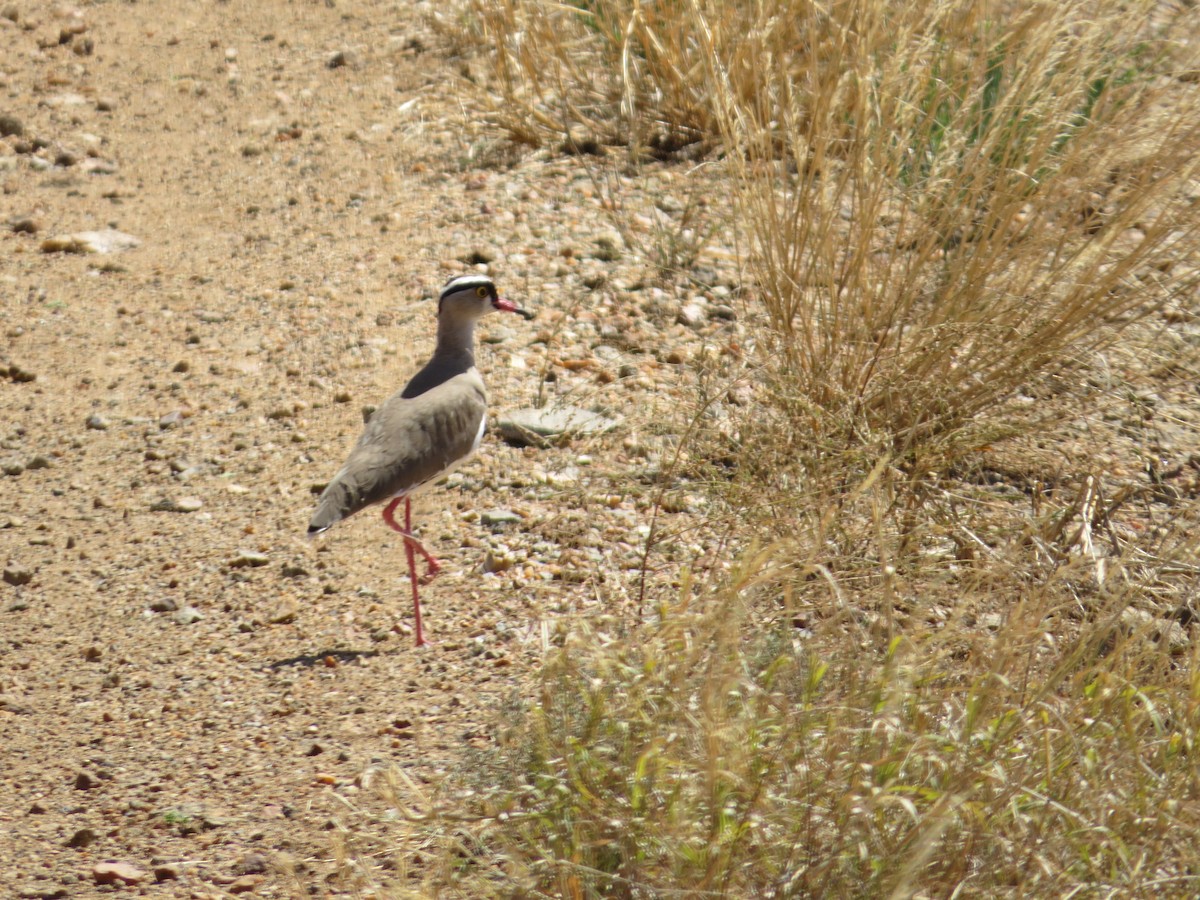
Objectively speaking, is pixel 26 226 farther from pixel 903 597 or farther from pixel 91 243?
pixel 903 597

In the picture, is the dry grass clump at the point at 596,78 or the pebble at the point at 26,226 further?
the pebble at the point at 26,226

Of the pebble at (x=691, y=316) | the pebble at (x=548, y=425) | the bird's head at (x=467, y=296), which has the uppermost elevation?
the bird's head at (x=467, y=296)

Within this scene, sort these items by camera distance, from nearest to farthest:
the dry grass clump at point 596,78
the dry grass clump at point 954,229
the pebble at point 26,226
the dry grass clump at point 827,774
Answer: the dry grass clump at point 827,774 < the dry grass clump at point 954,229 < the dry grass clump at point 596,78 < the pebble at point 26,226

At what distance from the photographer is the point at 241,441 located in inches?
202

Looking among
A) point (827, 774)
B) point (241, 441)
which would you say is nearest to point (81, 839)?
point (827, 774)

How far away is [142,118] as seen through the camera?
7.40 m

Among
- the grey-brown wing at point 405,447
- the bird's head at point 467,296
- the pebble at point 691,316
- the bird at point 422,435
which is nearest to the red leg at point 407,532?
the bird at point 422,435

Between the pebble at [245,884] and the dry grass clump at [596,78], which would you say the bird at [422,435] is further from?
the dry grass clump at [596,78]

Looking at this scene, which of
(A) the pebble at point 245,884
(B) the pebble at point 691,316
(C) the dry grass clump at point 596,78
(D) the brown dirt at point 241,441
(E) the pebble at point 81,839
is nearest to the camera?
(A) the pebble at point 245,884

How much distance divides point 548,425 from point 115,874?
2.35 m

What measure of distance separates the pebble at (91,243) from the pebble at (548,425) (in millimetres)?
2426

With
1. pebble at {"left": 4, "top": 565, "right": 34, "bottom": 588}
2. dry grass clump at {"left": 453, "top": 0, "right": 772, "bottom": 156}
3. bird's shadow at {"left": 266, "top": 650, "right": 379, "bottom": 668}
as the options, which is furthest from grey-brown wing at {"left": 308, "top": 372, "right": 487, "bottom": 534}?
dry grass clump at {"left": 453, "top": 0, "right": 772, "bottom": 156}

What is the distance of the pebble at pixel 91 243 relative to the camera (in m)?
6.34

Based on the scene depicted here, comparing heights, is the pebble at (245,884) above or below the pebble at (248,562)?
below
